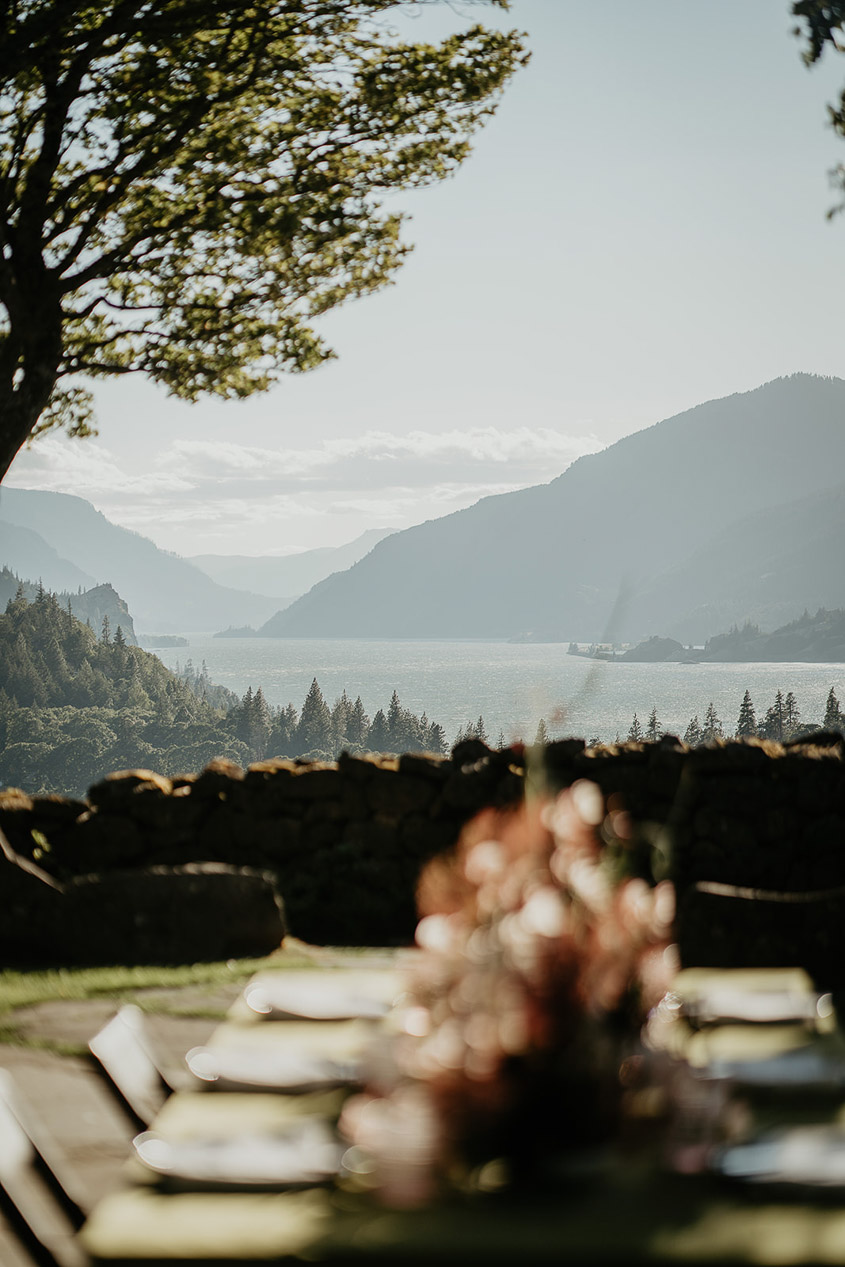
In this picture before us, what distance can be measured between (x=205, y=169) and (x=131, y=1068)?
7.18m

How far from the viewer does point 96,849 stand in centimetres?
611

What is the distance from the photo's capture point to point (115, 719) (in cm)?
7381

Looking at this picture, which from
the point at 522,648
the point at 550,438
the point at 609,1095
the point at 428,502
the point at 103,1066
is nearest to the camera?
the point at 609,1095

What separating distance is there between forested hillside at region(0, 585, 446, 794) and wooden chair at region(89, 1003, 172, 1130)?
159 feet

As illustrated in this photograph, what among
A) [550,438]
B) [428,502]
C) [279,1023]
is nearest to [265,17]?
[279,1023]

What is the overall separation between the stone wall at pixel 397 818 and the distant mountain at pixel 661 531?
238ft

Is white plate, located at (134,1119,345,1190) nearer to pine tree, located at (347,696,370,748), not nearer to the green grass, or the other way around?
the green grass

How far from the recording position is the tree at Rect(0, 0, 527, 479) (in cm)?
708

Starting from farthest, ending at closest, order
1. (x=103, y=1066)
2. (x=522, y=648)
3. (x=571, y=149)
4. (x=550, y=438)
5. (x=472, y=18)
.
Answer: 1. (x=550, y=438)
2. (x=522, y=648)
3. (x=571, y=149)
4. (x=472, y=18)
5. (x=103, y=1066)

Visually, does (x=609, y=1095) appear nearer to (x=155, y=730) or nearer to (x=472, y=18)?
(x=472, y=18)

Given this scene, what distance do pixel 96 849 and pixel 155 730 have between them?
67967 mm

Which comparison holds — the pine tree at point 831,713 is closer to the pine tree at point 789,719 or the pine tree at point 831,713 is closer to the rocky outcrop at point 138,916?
the pine tree at point 789,719

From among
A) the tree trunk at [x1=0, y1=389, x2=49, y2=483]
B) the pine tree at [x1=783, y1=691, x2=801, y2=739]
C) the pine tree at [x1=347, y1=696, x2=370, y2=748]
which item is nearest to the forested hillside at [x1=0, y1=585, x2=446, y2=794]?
the pine tree at [x1=347, y1=696, x2=370, y2=748]

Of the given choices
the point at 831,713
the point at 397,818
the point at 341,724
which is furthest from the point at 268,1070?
the point at 341,724
